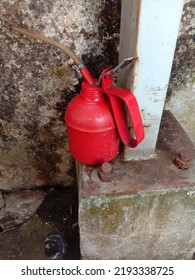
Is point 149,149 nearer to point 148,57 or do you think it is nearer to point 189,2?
Answer: point 148,57

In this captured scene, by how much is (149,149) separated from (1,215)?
1.16 metres

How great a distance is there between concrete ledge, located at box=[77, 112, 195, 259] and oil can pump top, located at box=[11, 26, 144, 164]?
0.51 ft

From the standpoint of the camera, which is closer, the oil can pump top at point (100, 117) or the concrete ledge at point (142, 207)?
the oil can pump top at point (100, 117)

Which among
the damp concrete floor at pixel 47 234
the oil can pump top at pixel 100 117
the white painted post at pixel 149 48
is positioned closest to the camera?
the white painted post at pixel 149 48

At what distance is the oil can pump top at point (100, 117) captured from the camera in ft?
3.43

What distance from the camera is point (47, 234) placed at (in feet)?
5.61

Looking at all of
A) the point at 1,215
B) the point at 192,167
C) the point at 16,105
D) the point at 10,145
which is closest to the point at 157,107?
the point at 192,167

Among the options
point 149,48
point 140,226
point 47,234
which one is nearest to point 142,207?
point 140,226

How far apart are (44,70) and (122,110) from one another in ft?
1.65

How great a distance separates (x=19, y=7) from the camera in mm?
1195

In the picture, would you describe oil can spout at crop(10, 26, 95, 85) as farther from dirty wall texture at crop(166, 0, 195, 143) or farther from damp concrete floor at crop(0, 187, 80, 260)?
damp concrete floor at crop(0, 187, 80, 260)

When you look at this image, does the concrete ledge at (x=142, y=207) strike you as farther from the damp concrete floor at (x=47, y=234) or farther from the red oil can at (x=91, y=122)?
the damp concrete floor at (x=47, y=234)

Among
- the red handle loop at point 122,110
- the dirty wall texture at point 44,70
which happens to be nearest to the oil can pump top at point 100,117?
the red handle loop at point 122,110

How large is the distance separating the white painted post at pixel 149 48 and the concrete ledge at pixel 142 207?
14cm
